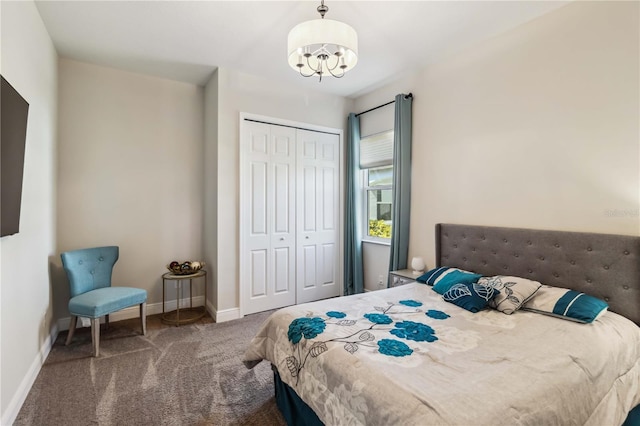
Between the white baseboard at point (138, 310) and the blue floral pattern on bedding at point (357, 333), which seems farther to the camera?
the white baseboard at point (138, 310)

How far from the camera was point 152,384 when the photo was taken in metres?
2.28

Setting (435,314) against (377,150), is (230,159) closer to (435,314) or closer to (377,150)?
(377,150)

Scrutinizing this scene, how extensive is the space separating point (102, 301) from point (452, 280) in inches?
121

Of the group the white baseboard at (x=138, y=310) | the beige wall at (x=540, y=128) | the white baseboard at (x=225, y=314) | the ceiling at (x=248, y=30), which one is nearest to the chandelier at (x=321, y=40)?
the ceiling at (x=248, y=30)

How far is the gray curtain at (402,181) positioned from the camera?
3.56m

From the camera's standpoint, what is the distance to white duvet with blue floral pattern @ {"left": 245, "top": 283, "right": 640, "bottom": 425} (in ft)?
3.90

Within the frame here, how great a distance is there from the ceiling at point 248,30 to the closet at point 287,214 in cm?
87

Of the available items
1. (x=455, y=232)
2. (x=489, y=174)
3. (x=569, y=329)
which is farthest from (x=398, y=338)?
(x=489, y=174)

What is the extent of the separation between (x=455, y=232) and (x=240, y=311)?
257cm

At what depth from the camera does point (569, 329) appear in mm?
1833

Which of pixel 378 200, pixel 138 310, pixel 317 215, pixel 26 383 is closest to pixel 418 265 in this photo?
pixel 378 200

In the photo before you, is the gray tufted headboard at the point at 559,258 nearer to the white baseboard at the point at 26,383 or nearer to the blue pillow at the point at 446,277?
the blue pillow at the point at 446,277

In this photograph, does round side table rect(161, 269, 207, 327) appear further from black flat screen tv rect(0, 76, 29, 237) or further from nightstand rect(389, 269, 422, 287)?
nightstand rect(389, 269, 422, 287)

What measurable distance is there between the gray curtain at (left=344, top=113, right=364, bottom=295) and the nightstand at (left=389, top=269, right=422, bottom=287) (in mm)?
764
